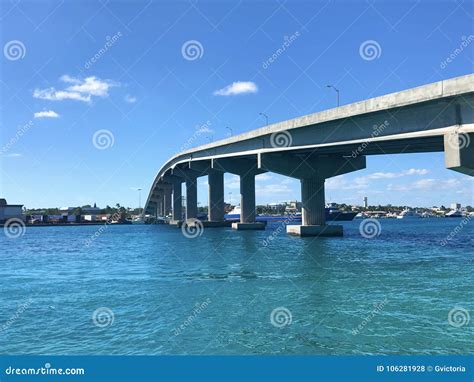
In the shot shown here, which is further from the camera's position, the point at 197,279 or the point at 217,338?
the point at 197,279

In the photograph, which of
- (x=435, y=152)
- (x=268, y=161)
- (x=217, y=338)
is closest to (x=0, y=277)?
(x=217, y=338)

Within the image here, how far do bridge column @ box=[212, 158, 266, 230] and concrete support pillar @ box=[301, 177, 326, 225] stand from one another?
21.0 m

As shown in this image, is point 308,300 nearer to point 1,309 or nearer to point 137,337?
point 137,337

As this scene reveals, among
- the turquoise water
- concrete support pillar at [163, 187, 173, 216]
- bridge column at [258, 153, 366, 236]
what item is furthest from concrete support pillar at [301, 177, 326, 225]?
concrete support pillar at [163, 187, 173, 216]

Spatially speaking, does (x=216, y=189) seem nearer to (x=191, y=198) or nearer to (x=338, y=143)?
(x=191, y=198)

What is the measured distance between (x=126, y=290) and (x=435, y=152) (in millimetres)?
43085

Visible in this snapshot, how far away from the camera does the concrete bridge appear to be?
2841 cm

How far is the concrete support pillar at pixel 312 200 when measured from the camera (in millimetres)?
57156

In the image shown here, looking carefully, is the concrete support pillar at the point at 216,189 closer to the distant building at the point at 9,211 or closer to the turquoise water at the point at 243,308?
the turquoise water at the point at 243,308

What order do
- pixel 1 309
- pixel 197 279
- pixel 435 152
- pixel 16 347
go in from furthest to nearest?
pixel 435 152
pixel 197 279
pixel 1 309
pixel 16 347

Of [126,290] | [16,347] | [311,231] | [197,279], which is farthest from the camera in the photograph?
[311,231]

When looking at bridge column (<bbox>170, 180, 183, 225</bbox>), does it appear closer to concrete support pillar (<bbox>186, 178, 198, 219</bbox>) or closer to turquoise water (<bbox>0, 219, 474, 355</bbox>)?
concrete support pillar (<bbox>186, 178, 198, 219</bbox>)

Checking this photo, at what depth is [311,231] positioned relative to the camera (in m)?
56.6

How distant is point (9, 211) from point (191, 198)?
97.3 meters
